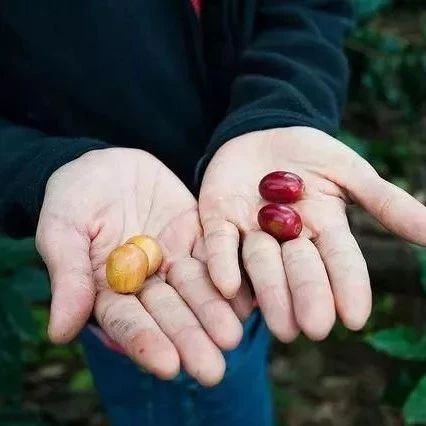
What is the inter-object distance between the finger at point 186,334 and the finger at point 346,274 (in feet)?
0.41

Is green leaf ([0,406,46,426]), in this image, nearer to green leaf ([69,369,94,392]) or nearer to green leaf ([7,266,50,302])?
green leaf ([7,266,50,302])

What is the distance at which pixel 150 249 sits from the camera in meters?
0.96

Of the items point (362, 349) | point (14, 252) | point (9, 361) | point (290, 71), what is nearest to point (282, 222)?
point (290, 71)

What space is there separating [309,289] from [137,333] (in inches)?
6.4

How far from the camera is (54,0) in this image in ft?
3.59

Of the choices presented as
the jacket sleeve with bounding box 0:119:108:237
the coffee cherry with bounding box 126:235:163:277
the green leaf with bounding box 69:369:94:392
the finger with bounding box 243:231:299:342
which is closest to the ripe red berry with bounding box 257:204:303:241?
the finger with bounding box 243:231:299:342

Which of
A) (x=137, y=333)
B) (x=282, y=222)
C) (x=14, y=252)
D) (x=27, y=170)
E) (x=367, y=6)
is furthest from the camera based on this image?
(x=367, y=6)

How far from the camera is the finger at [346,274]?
0.83 metres

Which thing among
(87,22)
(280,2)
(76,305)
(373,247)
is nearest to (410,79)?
(373,247)

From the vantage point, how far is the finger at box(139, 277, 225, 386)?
80cm

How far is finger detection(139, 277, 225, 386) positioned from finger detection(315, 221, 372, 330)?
12cm

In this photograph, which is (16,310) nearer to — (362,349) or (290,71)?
(290,71)

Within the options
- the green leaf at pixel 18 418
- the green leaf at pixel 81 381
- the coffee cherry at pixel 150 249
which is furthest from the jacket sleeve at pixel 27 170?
the green leaf at pixel 81 381

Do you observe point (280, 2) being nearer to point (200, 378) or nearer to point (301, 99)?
point (301, 99)
